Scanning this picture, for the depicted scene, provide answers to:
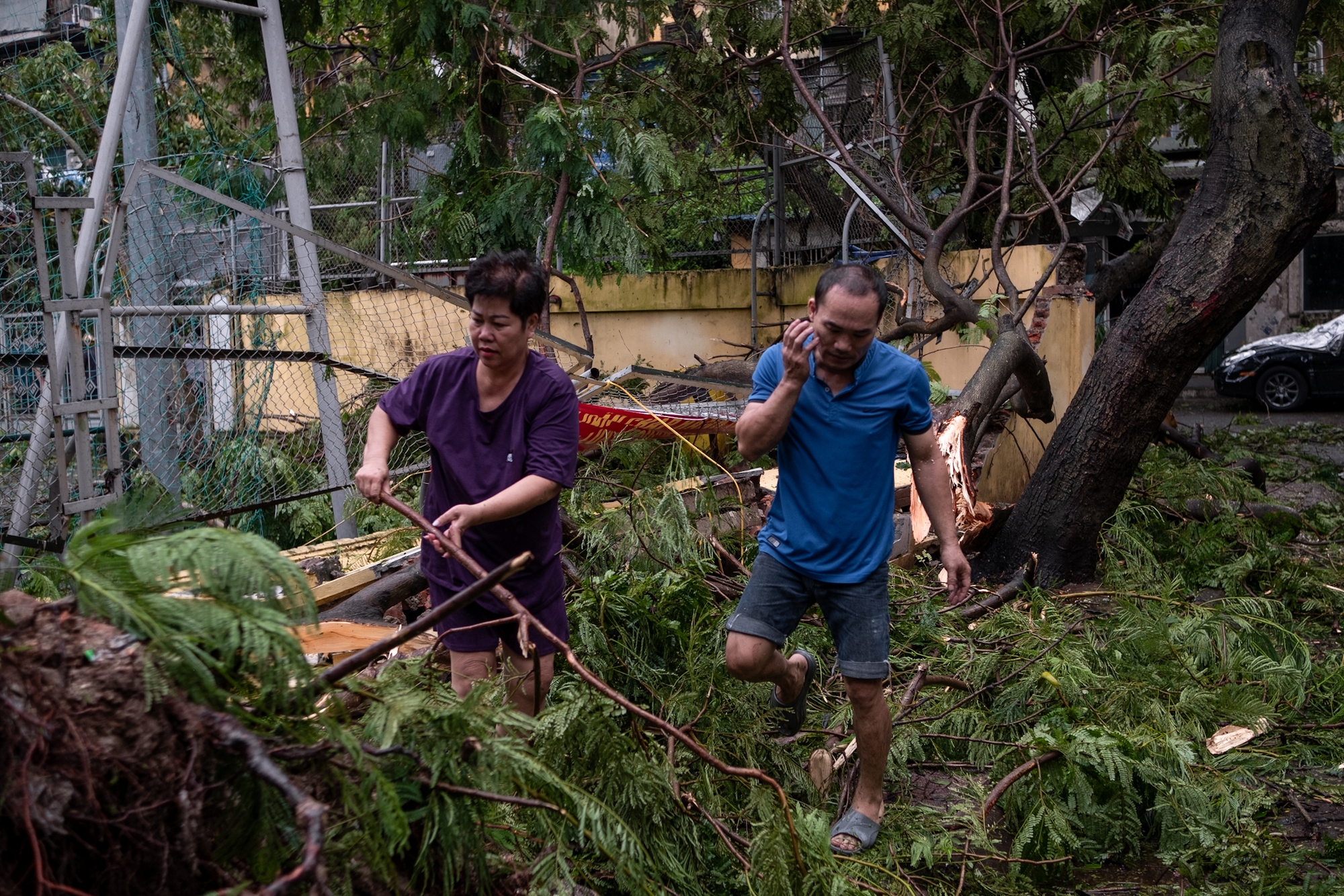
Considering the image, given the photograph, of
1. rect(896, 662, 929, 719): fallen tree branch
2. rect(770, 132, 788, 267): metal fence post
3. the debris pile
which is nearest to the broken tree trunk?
the debris pile

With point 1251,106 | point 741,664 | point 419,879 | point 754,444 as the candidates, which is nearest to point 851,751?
point 741,664

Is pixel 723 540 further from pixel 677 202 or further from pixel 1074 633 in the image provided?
pixel 677 202

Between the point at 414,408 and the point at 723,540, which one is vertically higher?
the point at 414,408

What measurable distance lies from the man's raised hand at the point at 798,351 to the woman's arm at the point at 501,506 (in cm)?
72

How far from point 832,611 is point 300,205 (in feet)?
14.3

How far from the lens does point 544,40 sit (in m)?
7.68

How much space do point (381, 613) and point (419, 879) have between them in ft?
9.90

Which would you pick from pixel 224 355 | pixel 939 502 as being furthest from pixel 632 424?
pixel 939 502

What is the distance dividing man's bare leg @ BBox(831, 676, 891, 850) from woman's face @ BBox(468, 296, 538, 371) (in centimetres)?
139

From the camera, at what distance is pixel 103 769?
1.48m

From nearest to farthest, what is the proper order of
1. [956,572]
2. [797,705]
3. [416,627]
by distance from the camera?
[416,627] → [956,572] → [797,705]

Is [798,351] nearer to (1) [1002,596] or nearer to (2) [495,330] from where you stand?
(2) [495,330]

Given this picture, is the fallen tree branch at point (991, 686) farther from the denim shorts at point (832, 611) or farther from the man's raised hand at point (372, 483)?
the man's raised hand at point (372, 483)

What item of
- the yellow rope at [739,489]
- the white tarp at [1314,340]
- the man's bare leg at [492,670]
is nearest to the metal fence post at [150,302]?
the yellow rope at [739,489]
